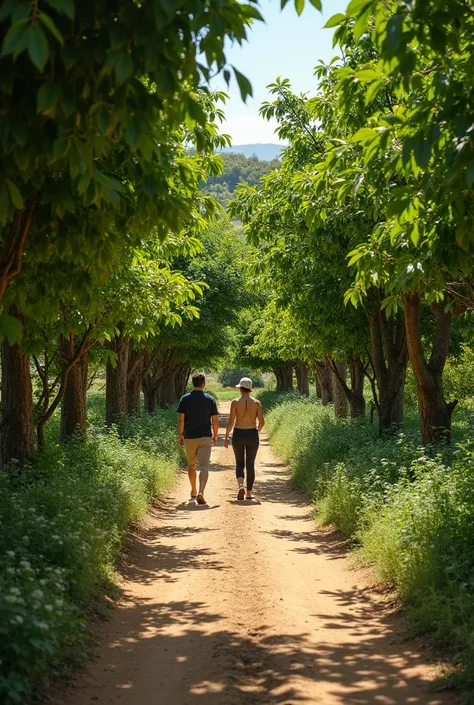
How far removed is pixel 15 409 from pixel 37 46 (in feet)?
25.9

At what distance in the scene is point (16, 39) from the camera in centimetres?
343

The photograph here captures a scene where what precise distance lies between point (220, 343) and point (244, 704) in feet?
100

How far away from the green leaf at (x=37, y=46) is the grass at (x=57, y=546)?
116 inches

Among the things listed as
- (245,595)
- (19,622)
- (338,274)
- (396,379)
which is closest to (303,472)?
(396,379)

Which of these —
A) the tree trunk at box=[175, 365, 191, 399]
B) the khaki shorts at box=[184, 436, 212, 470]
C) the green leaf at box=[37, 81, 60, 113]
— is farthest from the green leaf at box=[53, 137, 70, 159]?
the tree trunk at box=[175, 365, 191, 399]

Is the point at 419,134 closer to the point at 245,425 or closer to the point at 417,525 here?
the point at 417,525

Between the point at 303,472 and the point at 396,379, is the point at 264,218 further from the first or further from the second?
the point at 303,472

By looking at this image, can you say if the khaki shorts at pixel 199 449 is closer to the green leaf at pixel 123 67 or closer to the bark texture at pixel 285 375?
the green leaf at pixel 123 67

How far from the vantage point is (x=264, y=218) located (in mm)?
13891

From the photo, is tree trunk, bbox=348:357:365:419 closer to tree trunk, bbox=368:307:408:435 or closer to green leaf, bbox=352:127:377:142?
tree trunk, bbox=368:307:408:435

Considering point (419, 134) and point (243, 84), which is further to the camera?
point (419, 134)

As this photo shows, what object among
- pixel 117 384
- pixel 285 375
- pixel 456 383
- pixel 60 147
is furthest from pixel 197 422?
pixel 285 375

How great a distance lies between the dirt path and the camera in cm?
517

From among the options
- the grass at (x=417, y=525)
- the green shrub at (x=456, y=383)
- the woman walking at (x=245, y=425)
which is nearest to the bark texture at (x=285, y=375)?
the green shrub at (x=456, y=383)
